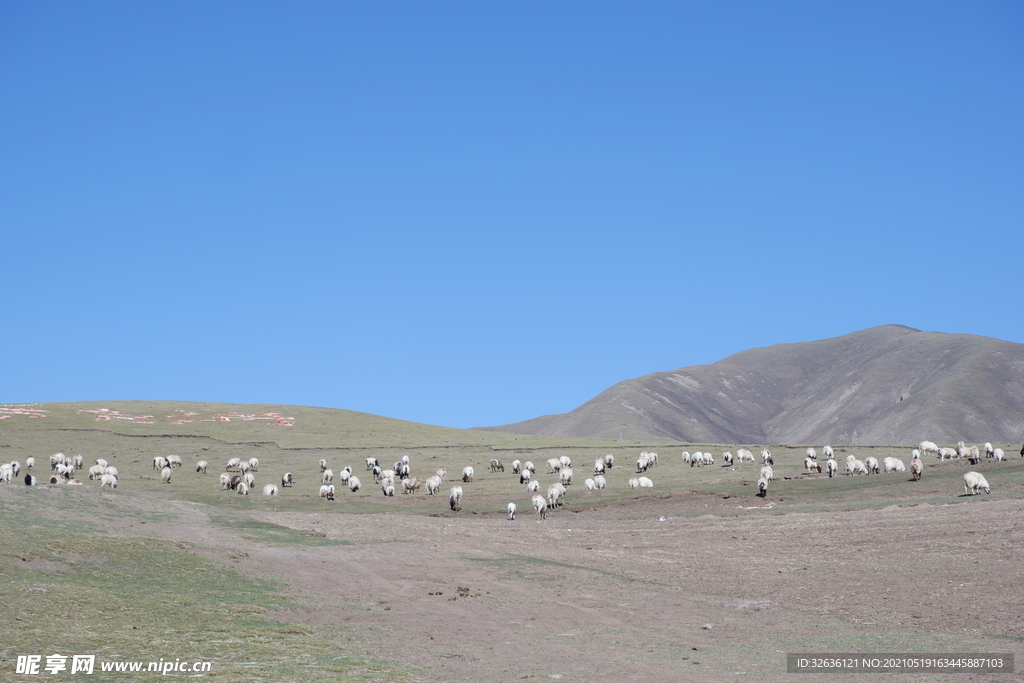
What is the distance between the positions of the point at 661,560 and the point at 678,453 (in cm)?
4304

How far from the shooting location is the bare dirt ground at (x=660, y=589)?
1716 cm

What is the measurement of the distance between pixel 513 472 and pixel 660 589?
3745cm

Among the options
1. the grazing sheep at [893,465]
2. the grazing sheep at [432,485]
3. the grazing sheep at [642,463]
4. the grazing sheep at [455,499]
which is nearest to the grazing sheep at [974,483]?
the grazing sheep at [893,465]

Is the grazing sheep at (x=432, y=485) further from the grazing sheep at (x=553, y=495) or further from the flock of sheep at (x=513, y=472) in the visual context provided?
the grazing sheep at (x=553, y=495)

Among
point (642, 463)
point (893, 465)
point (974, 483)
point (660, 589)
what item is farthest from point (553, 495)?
point (893, 465)

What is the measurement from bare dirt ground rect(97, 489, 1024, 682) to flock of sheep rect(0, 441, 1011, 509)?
8.42m

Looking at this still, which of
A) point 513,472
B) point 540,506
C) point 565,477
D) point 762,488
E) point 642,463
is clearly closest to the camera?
point 540,506

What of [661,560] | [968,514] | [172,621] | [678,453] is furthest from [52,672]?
[678,453]

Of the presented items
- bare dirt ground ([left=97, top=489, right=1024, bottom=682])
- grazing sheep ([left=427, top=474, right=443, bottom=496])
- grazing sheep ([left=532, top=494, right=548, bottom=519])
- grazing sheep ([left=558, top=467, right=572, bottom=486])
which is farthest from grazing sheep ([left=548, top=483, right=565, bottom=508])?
grazing sheep ([left=427, top=474, right=443, bottom=496])

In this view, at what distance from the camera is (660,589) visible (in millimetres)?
25859

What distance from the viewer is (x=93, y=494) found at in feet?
114

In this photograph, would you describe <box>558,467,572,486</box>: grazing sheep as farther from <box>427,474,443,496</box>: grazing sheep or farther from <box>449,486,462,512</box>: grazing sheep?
<box>449,486,462,512</box>: grazing sheep

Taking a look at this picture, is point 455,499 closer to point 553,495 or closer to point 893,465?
point 553,495

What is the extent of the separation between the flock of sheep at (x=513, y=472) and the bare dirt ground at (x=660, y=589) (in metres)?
8.42
